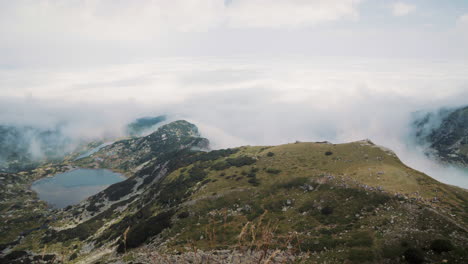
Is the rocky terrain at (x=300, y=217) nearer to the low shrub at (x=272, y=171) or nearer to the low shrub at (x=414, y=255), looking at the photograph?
the low shrub at (x=414, y=255)

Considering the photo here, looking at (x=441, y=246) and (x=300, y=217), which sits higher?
(x=441, y=246)

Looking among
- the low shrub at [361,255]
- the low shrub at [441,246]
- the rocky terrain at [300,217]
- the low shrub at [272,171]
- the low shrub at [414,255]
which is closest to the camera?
the low shrub at [414,255]

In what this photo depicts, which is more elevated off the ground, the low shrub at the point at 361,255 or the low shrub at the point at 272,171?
the low shrub at the point at 361,255

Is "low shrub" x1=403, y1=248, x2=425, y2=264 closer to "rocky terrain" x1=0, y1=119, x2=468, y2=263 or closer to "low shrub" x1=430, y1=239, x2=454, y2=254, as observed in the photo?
"rocky terrain" x1=0, y1=119, x2=468, y2=263

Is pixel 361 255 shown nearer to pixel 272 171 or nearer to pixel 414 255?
pixel 414 255

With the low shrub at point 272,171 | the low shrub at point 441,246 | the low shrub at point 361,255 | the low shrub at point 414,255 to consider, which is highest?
the low shrub at point 441,246

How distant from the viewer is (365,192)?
5331 centimetres

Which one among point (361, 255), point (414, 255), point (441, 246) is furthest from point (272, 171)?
point (441, 246)

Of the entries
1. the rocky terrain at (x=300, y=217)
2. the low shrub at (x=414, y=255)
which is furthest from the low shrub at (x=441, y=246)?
the low shrub at (x=414, y=255)

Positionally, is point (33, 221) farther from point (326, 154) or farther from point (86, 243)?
point (326, 154)

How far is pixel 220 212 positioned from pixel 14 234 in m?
173

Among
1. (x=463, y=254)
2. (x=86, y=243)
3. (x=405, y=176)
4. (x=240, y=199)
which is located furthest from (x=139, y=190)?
(x=463, y=254)

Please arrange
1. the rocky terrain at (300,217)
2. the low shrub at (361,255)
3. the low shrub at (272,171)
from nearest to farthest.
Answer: the rocky terrain at (300,217), the low shrub at (361,255), the low shrub at (272,171)

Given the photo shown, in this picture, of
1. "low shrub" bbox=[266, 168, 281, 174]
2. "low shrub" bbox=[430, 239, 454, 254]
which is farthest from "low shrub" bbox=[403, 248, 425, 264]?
"low shrub" bbox=[266, 168, 281, 174]
